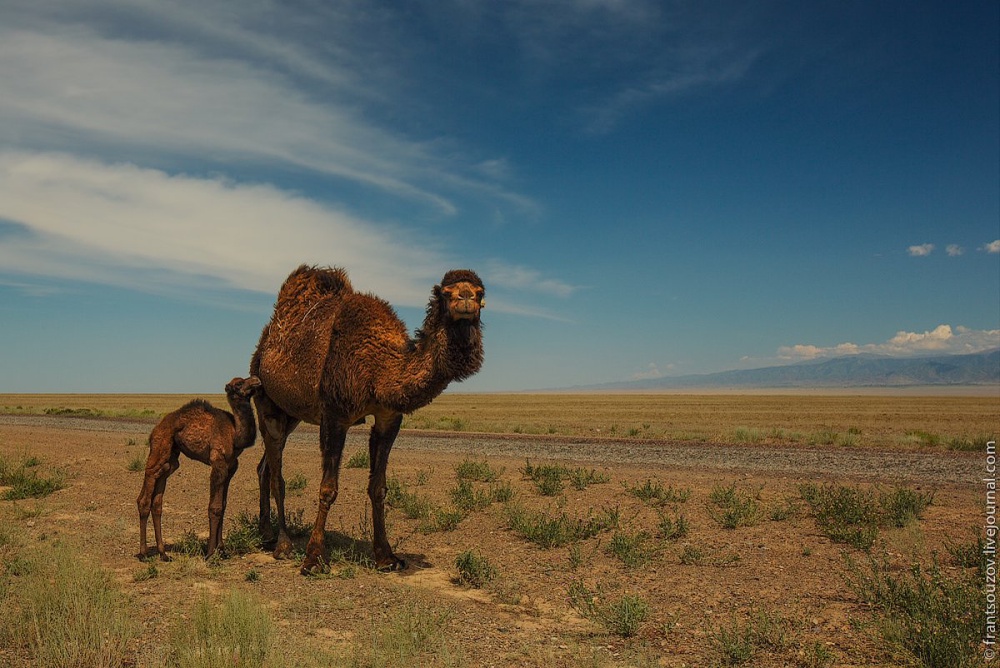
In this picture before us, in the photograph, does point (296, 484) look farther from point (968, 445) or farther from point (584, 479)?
point (968, 445)

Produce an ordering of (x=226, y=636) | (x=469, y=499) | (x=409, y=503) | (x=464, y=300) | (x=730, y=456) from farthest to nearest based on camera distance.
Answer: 1. (x=730, y=456)
2. (x=469, y=499)
3. (x=409, y=503)
4. (x=464, y=300)
5. (x=226, y=636)

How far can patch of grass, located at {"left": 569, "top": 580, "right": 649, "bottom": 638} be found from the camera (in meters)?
6.02

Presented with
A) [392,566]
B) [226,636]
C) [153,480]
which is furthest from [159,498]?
[226,636]

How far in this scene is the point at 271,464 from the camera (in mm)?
9250

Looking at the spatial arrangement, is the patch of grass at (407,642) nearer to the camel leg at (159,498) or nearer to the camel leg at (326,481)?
the camel leg at (326,481)

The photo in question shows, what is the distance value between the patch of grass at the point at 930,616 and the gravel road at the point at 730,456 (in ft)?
29.5

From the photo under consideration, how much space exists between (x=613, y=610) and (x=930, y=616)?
271cm

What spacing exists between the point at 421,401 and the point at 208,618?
282cm

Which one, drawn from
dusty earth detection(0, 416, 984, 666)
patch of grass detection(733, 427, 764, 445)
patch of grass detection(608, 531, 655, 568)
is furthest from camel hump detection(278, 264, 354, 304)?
patch of grass detection(733, 427, 764, 445)

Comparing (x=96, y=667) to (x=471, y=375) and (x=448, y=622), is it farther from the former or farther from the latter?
(x=471, y=375)

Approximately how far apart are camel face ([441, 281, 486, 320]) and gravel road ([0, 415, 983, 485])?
11650mm

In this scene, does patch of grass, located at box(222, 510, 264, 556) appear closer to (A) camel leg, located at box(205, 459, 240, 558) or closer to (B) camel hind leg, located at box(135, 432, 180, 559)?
(A) camel leg, located at box(205, 459, 240, 558)

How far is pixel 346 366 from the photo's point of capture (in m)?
7.70

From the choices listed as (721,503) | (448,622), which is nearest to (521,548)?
(448,622)
